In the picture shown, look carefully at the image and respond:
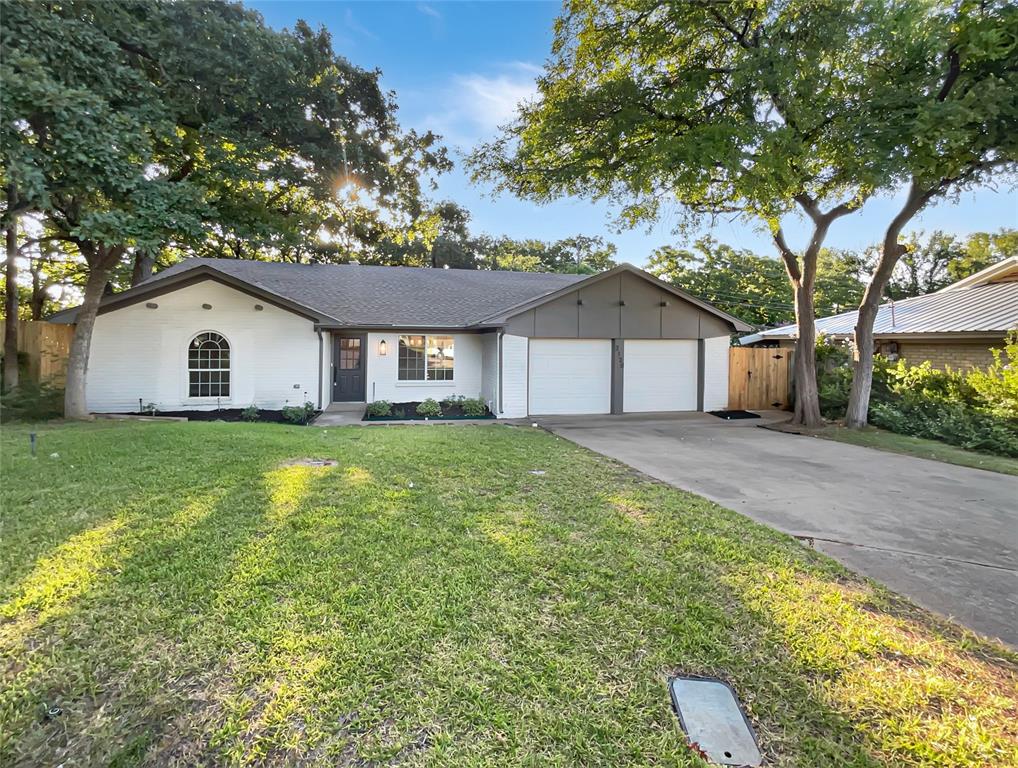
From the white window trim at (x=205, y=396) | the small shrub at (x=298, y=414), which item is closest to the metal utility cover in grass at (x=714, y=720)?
the small shrub at (x=298, y=414)

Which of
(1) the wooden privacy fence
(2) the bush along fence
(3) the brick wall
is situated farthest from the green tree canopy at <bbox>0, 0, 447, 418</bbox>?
(3) the brick wall

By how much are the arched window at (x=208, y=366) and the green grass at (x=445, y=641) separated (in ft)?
26.9

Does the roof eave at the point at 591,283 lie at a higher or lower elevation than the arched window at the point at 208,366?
higher

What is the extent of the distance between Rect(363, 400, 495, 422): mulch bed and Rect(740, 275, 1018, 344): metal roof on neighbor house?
12161 millimetres

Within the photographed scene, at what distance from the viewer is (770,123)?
882cm

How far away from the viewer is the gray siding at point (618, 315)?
13.2 m

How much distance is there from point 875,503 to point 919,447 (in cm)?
547

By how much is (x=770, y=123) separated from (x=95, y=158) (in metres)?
11.9

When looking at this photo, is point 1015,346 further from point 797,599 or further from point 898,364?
point 797,599

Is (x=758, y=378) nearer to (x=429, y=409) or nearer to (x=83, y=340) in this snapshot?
(x=429, y=409)

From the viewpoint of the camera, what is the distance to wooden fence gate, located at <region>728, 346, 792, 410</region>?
15234 millimetres

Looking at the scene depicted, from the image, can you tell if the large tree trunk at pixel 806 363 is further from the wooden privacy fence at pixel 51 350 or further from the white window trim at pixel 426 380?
the wooden privacy fence at pixel 51 350

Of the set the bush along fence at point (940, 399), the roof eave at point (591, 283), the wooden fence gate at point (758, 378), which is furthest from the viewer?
the wooden fence gate at point (758, 378)

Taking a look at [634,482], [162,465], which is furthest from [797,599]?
[162,465]
